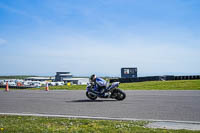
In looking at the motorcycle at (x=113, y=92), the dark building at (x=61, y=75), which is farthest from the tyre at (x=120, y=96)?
the dark building at (x=61, y=75)

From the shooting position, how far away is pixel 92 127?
7.30 metres

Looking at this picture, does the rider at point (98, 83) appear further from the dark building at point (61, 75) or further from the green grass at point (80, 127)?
the dark building at point (61, 75)

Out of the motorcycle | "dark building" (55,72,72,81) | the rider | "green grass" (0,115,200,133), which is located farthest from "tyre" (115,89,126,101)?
"dark building" (55,72,72,81)

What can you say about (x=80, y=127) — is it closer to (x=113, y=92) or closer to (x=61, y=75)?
(x=113, y=92)

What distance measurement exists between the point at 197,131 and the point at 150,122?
1.74 m

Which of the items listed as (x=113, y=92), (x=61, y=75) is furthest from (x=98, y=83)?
(x=61, y=75)

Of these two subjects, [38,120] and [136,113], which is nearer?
[38,120]

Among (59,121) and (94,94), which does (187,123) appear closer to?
(59,121)

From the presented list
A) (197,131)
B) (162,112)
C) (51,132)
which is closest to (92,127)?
(51,132)

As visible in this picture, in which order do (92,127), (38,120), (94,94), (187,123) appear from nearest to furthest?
(92,127) → (187,123) → (38,120) → (94,94)

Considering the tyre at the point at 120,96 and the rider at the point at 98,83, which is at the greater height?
the rider at the point at 98,83

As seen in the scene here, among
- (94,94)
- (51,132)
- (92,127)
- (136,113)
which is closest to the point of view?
(51,132)

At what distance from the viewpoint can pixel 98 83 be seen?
15586 millimetres

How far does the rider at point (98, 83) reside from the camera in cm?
1558
